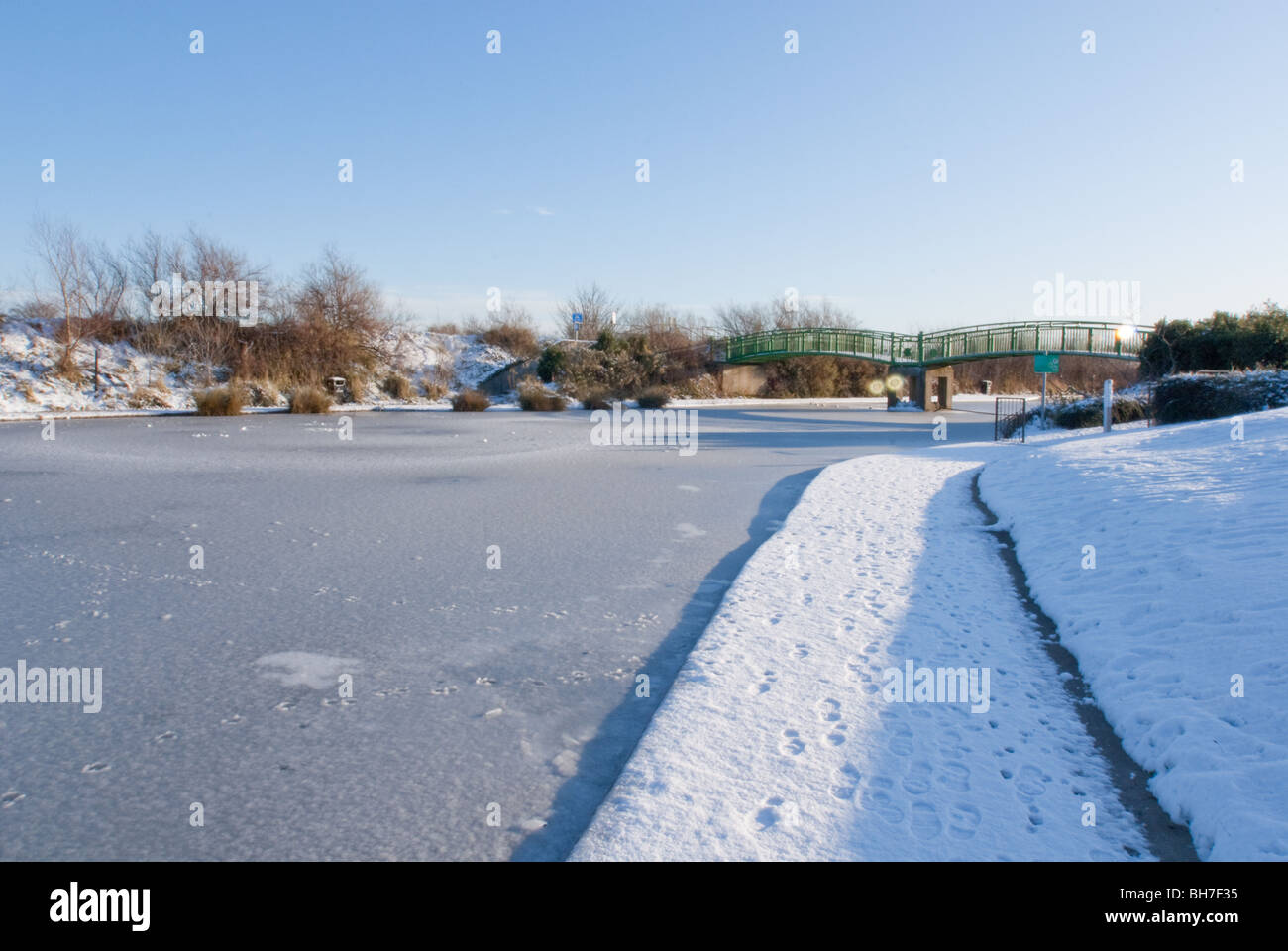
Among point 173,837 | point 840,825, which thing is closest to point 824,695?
point 840,825

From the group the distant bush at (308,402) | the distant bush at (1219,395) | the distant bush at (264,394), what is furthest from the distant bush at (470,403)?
the distant bush at (1219,395)

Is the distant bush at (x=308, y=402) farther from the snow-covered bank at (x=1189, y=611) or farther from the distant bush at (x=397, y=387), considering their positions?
the snow-covered bank at (x=1189, y=611)

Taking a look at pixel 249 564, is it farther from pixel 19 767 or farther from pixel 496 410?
pixel 496 410

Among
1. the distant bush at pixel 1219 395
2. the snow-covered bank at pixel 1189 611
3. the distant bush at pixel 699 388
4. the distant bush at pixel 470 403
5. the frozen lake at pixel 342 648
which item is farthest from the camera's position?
the distant bush at pixel 699 388

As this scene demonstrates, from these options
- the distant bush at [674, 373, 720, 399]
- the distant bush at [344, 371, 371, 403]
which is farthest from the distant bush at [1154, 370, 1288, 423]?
the distant bush at [344, 371, 371, 403]

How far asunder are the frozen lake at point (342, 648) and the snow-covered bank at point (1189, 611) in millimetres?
2547

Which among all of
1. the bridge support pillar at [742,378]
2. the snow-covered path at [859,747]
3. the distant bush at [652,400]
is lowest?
the snow-covered path at [859,747]

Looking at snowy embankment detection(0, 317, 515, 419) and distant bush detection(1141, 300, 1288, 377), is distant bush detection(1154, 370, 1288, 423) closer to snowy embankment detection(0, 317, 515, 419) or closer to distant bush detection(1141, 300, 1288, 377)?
distant bush detection(1141, 300, 1288, 377)

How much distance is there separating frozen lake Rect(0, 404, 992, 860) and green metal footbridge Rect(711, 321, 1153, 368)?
25637 mm

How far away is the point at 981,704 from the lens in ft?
15.4

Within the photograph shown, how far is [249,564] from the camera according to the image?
300 inches

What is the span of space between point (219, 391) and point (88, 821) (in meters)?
27.6

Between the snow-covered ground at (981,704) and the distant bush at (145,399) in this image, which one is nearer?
the snow-covered ground at (981,704)

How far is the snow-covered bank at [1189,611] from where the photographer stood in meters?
3.66
